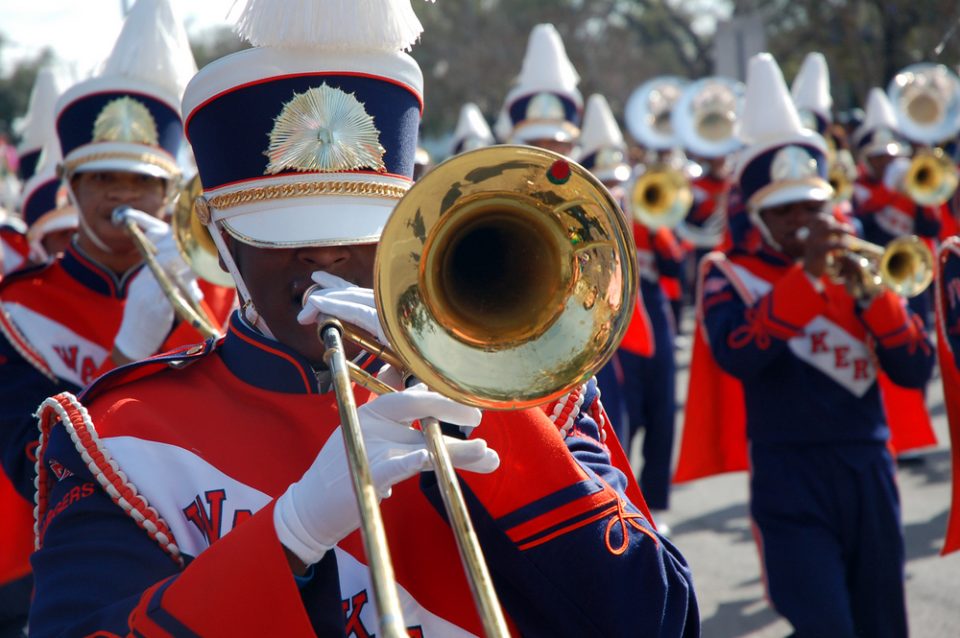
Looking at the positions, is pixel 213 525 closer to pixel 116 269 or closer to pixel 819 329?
pixel 116 269

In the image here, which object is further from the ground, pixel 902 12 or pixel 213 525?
pixel 902 12

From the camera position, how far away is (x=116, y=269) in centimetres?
385

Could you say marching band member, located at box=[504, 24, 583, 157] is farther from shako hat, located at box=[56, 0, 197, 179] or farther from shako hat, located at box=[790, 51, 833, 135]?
shako hat, located at box=[56, 0, 197, 179]

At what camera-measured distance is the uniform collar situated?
3.81m

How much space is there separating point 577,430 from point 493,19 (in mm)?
25363

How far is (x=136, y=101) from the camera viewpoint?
3.87 meters

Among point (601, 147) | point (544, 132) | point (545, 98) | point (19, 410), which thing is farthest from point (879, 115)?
point (19, 410)

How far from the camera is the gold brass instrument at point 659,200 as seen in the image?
8.06 metres

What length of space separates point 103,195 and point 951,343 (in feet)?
8.93

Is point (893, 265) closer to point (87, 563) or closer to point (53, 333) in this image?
point (53, 333)

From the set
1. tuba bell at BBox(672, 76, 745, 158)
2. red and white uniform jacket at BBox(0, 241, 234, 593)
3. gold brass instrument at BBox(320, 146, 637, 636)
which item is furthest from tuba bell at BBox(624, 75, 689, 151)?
gold brass instrument at BBox(320, 146, 637, 636)

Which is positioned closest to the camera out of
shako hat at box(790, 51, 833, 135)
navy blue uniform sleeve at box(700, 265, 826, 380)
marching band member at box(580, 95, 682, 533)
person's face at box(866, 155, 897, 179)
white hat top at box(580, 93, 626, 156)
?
navy blue uniform sleeve at box(700, 265, 826, 380)

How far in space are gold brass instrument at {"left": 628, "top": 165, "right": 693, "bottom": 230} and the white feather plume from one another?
6.05 metres

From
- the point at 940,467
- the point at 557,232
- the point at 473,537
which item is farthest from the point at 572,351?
the point at 940,467
